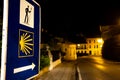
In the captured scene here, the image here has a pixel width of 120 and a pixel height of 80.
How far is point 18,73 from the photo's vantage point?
2.10 m

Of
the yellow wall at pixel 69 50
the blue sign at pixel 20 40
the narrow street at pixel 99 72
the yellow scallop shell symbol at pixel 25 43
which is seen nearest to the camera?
the blue sign at pixel 20 40

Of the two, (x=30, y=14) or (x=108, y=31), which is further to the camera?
(x=108, y=31)

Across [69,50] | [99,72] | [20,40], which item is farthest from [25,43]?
[69,50]

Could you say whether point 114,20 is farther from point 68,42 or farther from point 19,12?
point 19,12

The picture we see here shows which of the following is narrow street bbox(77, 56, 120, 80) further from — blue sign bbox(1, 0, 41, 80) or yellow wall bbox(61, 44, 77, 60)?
yellow wall bbox(61, 44, 77, 60)

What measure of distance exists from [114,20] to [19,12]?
178ft

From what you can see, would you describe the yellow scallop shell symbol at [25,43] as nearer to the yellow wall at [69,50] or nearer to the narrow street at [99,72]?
the narrow street at [99,72]

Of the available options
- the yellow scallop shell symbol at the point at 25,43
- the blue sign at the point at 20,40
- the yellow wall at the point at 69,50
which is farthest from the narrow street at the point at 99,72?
the yellow wall at the point at 69,50

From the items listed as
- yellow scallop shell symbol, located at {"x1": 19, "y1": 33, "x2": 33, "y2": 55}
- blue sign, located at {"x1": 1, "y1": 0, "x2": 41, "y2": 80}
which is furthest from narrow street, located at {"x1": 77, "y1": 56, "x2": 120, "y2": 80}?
yellow scallop shell symbol, located at {"x1": 19, "y1": 33, "x2": 33, "y2": 55}

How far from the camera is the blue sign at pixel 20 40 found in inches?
73.6

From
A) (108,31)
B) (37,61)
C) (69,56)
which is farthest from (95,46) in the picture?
(37,61)

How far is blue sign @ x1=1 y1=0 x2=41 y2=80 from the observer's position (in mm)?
1870

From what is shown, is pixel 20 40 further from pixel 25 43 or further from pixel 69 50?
pixel 69 50

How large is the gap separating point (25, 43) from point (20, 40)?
141 millimetres
